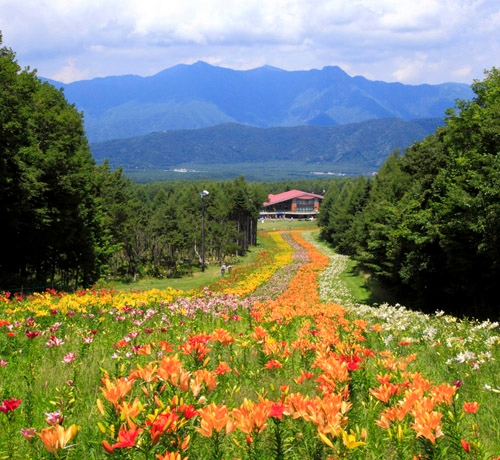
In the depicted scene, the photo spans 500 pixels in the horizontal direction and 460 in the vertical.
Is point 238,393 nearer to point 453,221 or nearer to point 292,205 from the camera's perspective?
point 453,221

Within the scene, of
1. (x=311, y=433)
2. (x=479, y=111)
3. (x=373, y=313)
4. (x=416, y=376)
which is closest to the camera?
(x=311, y=433)

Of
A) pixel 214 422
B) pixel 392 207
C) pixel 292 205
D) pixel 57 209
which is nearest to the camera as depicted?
pixel 214 422

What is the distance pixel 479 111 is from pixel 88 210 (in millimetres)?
24902

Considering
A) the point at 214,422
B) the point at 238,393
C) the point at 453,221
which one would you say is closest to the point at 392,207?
the point at 453,221

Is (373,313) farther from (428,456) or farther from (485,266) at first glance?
(485,266)

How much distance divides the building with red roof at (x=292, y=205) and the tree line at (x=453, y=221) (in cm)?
14346

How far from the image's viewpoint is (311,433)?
2.95 meters

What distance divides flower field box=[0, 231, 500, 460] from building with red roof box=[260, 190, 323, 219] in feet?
550

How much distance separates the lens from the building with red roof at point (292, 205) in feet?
578

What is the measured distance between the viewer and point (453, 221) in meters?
18.4

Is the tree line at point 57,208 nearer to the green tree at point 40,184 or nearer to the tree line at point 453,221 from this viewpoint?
the green tree at point 40,184

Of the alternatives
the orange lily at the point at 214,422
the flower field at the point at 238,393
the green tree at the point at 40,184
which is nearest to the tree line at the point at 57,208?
the green tree at the point at 40,184

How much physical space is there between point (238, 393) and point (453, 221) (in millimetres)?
16231

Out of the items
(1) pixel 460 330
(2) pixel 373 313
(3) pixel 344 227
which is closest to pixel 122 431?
(1) pixel 460 330
